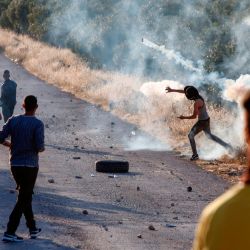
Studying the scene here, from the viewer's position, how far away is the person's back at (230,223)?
12.9 feet

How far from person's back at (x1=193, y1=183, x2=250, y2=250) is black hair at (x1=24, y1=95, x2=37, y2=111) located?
6286 mm

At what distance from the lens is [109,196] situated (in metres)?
13.6

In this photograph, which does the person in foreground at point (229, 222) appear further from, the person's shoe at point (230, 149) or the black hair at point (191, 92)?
the person's shoe at point (230, 149)

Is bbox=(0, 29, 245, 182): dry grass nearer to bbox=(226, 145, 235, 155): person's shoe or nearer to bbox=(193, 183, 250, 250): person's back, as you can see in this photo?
bbox=(226, 145, 235, 155): person's shoe

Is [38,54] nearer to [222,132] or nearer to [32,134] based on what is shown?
[222,132]

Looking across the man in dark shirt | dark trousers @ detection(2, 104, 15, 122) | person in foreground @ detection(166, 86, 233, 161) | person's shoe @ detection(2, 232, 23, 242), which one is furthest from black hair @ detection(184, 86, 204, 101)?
person's shoe @ detection(2, 232, 23, 242)

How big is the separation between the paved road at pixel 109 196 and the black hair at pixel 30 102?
144cm

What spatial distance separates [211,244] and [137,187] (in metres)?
10.5

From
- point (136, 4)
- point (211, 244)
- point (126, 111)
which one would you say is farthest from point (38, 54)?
point (211, 244)

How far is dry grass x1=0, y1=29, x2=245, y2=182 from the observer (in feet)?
73.3

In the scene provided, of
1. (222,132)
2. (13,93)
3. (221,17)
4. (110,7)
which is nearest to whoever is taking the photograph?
(222,132)

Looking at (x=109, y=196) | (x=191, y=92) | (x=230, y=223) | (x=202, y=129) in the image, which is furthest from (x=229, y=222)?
(x=202, y=129)

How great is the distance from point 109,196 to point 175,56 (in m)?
17.9

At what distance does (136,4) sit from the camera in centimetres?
4103
